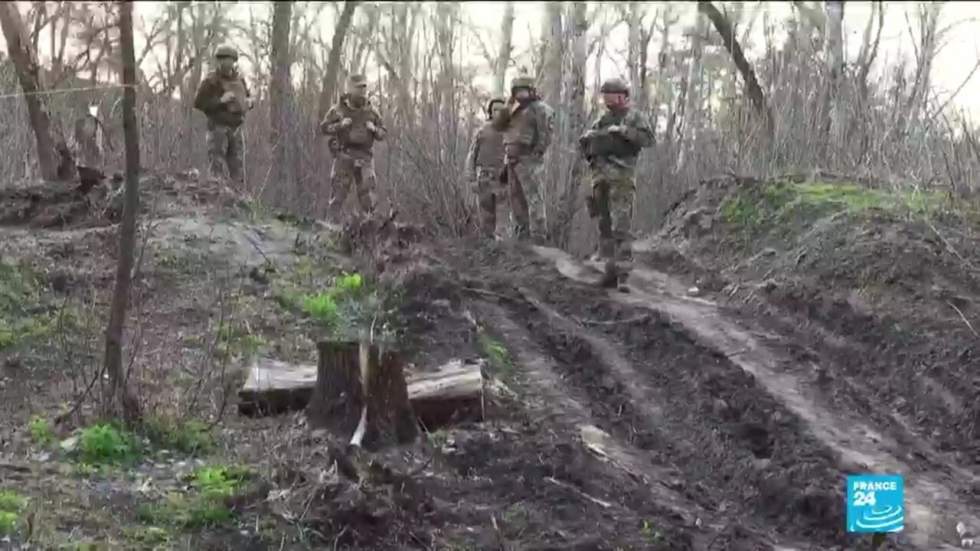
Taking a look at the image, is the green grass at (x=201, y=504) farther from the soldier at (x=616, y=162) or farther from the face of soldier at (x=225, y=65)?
the face of soldier at (x=225, y=65)

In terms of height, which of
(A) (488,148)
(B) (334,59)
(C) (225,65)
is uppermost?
(B) (334,59)

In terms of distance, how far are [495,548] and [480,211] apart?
8.70 metres

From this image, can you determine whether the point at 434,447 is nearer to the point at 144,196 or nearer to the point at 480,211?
the point at 144,196

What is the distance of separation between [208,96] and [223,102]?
25 cm

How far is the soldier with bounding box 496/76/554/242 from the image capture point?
12062 mm

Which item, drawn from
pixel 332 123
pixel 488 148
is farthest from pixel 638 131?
pixel 332 123

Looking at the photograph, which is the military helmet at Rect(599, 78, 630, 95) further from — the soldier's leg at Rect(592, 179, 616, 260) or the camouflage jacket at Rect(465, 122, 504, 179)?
the camouflage jacket at Rect(465, 122, 504, 179)

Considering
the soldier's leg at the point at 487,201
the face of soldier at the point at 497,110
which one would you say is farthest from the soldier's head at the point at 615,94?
the soldier's leg at the point at 487,201

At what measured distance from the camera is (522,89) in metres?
12.0

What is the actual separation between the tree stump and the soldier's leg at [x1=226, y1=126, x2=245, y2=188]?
7353mm

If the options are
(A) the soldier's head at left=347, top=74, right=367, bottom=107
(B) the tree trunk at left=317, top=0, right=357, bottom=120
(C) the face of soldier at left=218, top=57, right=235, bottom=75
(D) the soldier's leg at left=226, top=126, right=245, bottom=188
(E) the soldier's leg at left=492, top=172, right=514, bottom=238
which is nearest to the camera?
(C) the face of soldier at left=218, top=57, right=235, bottom=75

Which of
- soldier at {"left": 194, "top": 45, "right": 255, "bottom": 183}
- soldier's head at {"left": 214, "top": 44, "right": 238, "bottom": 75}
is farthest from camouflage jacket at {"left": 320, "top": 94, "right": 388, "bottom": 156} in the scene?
soldier's head at {"left": 214, "top": 44, "right": 238, "bottom": 75}

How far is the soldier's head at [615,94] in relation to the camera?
31.3 feet

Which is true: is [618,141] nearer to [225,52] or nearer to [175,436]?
[225,52]
